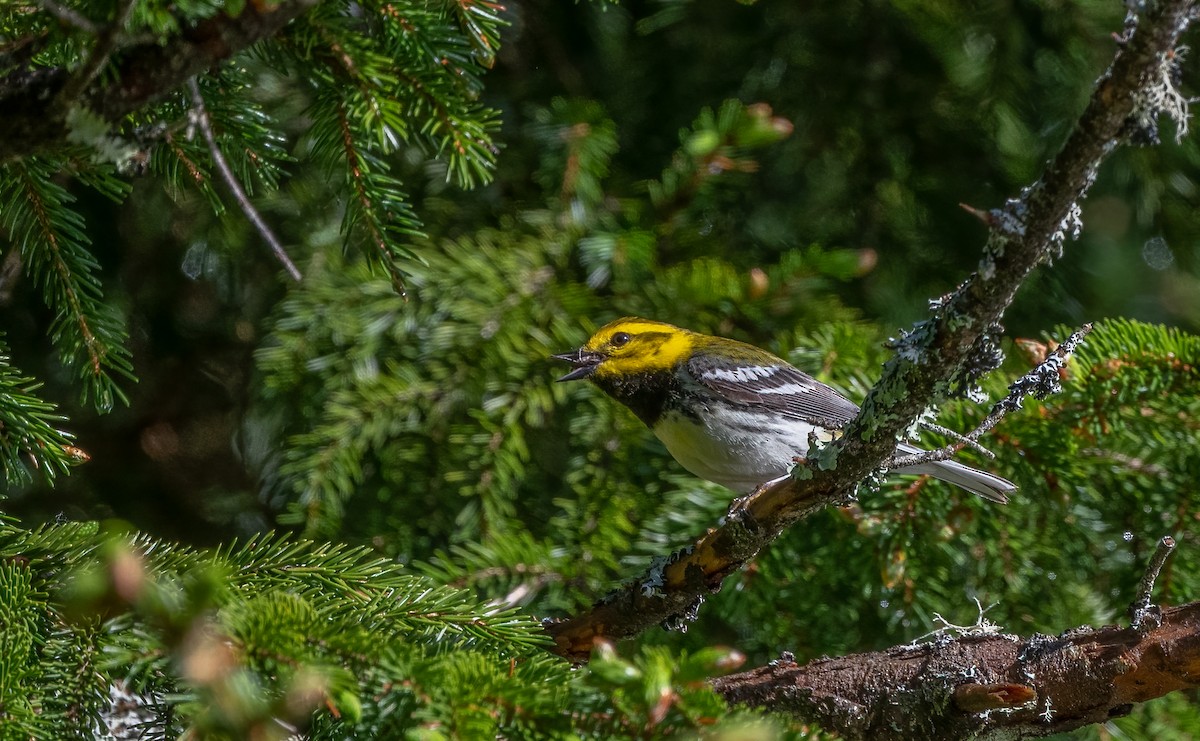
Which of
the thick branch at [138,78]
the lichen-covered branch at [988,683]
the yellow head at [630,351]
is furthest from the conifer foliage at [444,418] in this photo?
the lichen-covered branch at [988,683]

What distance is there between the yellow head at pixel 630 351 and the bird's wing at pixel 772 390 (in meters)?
0.09

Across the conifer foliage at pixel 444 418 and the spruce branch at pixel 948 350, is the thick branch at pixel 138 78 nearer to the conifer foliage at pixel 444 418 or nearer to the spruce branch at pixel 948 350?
the conifer foliage at pixel 444 418

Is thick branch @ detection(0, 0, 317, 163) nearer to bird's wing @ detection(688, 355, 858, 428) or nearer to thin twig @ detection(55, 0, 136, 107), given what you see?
thin twig @ detection(55, 0, 136, 107)

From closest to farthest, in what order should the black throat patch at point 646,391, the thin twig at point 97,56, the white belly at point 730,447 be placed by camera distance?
the thin twig at point 97,56
the white belly at point 730,447
the black throat patch at point 646,391

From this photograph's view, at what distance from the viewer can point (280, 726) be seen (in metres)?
1.28

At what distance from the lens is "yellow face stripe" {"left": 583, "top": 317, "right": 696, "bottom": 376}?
3.12 metres

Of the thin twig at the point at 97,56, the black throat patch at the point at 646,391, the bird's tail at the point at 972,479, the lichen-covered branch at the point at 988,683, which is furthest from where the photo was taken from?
the black throat patch at the point at 646,391

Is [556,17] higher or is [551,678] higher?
[556,17]

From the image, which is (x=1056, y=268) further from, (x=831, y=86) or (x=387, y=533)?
(x=387, y=533)

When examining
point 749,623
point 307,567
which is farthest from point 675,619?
point 307,567

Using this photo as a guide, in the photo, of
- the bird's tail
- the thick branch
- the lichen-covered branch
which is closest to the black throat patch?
the bird's tail

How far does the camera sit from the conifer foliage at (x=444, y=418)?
1312 millimetres

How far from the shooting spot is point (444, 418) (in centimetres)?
318

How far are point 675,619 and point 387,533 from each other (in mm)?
1205
